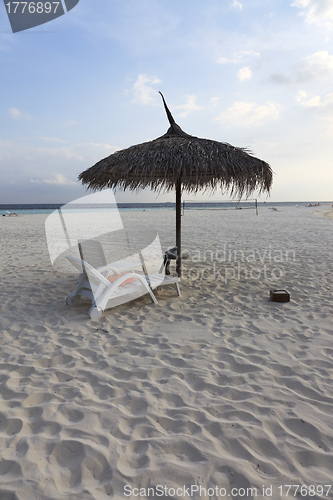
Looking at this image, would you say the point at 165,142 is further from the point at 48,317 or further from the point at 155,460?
the point at 155,460

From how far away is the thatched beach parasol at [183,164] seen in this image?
372 centimetres

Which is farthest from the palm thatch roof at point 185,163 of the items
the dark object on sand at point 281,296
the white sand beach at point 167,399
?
the white sand beach at point 167,399

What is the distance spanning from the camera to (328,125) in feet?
33.7

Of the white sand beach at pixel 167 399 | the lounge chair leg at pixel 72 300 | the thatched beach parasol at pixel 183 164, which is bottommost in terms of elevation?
the white sand beach at pixel 167 399

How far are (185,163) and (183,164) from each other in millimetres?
44

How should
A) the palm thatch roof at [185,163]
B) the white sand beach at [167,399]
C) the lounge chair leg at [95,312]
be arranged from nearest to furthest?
the white sand beach at [167,399] → the lounge chair leg at [95,312] → the palm thatch roof at [185,163]

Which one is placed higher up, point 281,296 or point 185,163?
point 185,163

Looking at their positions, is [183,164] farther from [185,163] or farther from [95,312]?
[95,312]

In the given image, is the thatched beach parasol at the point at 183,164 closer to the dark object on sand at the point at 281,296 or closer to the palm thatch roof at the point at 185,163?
the palm thatch roof at the point at 185,163

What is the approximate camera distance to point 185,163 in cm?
370

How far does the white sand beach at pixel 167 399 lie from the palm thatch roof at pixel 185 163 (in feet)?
6.36

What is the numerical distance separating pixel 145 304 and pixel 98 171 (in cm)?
225

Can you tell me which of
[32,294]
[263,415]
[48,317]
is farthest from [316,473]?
[32,294]

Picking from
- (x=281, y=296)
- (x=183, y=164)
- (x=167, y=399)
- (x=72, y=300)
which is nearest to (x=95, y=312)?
(x=72, y=300)
